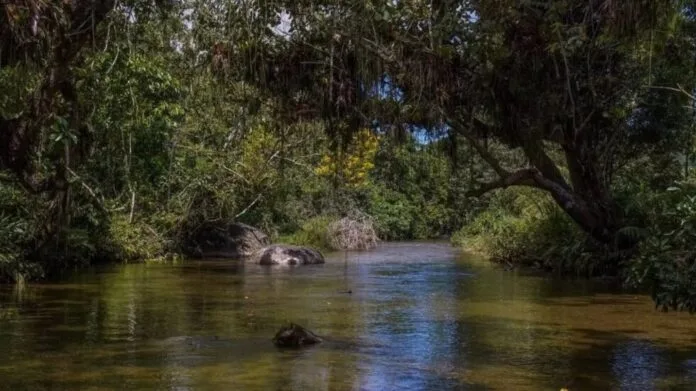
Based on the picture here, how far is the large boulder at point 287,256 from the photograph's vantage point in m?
19.0

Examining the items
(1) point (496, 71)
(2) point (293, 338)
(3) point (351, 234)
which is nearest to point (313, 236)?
(3) point (351, 234)

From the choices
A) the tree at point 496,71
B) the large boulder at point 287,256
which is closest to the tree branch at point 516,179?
the tree at point 496,71

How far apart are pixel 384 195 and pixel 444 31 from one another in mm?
23498

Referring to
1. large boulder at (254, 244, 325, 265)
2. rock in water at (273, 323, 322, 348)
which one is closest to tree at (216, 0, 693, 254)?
rock in water at (273, 323, 322, 348)

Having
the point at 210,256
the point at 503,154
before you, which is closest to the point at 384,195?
the point at 503,154

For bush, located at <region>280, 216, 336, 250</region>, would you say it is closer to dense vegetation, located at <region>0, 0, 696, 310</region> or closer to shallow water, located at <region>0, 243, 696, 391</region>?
dense vegetation, located at <region>0, 0, 696, 310</region>

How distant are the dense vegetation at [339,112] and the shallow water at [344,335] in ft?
3.06

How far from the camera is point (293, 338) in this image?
27.1 feet

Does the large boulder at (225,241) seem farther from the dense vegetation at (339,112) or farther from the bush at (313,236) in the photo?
the bush at (313,236)

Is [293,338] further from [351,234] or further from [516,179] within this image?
[351,234]

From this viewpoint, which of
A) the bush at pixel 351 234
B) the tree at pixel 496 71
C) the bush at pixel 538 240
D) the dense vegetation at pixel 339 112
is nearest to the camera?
the dense vegetation at pixel 339 112

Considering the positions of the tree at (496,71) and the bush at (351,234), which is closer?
the tree at (496,71)

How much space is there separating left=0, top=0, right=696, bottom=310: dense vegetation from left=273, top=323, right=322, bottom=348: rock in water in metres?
2.70

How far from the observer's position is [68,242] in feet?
54.6
